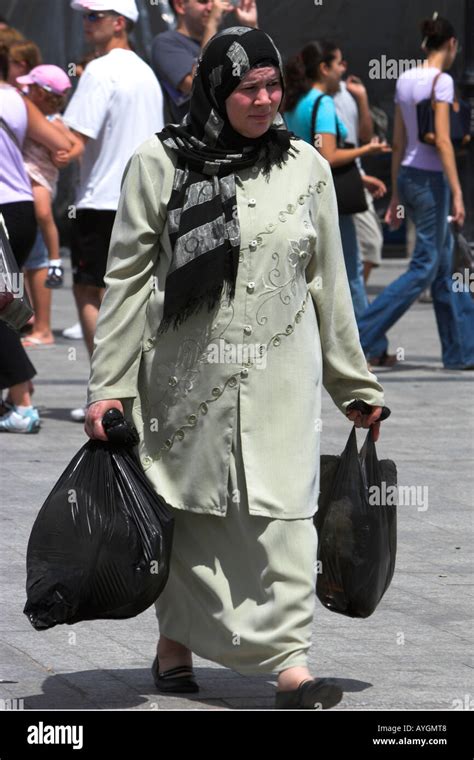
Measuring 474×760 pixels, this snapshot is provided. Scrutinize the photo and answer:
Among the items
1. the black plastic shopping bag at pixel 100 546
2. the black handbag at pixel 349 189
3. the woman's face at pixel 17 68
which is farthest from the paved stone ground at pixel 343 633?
the woman's face at pixel 17 68

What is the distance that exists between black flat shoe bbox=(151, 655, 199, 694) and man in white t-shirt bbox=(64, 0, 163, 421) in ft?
12.9

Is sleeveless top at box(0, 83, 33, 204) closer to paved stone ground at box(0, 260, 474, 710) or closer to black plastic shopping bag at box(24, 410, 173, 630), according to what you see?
paved stone ground at box(0, 260, 474, 710)

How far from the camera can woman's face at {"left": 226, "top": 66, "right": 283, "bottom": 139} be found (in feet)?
14.5

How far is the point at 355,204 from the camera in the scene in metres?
10.4

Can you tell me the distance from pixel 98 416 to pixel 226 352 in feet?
1.22

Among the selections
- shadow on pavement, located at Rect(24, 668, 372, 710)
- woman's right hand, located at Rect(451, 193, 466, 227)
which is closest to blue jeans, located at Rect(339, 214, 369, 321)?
woman's right hand, located at Rect(451, 193, 466, 227)

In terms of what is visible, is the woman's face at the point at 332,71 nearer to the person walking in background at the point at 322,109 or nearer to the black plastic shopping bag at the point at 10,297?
the person walking in background at the point at 322,109

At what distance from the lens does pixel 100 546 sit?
4.37 m

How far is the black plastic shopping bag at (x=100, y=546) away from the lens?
14.3 ft

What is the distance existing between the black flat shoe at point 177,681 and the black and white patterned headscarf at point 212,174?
955mm
